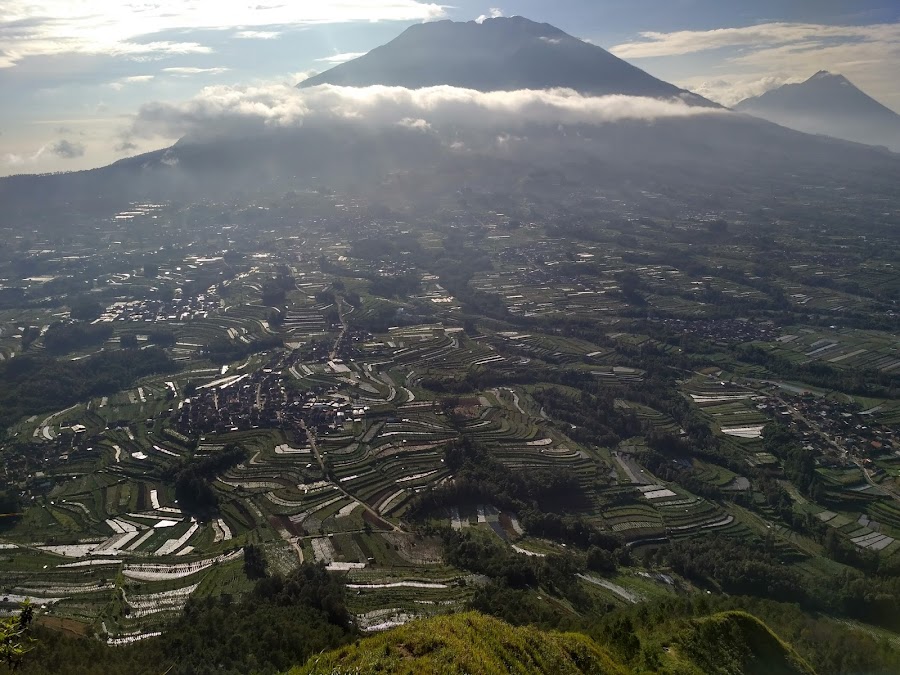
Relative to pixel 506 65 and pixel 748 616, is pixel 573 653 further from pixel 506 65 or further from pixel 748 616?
pixel 506 65

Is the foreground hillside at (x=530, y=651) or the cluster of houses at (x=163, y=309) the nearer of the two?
the foreground hillside at (x=530, y=651)

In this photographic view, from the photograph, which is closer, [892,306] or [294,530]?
[294,530]

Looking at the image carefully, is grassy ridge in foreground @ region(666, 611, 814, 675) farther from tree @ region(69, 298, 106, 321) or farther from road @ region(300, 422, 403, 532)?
tree @ region(69, 298, 106, 321)

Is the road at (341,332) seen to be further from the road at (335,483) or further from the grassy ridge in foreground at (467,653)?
the grassy ridge in foreground at (467,653)

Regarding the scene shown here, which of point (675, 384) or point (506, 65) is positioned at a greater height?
point (506, 65)

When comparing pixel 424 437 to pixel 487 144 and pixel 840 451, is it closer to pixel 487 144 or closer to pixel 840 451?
pixel 840 451

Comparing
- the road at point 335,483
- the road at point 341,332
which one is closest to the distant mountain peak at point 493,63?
the road at point 341,332

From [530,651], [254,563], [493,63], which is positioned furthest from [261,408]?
[493,63]

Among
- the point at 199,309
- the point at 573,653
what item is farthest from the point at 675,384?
the point at 199,309
